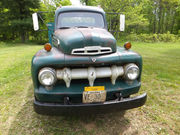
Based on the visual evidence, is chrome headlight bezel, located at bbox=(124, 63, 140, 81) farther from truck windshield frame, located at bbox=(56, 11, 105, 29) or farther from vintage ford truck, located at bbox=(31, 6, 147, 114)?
truck windshield frame, located at bbox=(56, 11, 105, 29)

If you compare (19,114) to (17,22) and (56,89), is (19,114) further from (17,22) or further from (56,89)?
(17,22)

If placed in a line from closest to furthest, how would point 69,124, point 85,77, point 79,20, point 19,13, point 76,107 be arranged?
point 76,107
point 85,77
point 69,124
point 79,20
point 19,13

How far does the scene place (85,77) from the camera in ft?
6.58

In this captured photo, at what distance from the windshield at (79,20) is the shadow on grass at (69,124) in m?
2.08

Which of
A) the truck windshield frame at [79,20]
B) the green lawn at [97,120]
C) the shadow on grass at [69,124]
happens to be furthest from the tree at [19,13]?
the shadow on grass at [69,124]

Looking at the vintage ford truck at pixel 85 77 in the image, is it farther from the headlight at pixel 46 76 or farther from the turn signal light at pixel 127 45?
the turn signal light at pixel 127 45

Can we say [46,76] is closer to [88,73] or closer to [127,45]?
[88,73]

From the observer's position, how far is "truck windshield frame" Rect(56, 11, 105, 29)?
322cm

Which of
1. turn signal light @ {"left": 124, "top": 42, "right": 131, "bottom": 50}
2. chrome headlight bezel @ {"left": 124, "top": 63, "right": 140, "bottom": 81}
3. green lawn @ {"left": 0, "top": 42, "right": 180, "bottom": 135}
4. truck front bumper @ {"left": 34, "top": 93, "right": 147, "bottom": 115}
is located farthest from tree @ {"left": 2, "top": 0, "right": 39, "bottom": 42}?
chrome headlight bezel @ {"left": 124, "top": 63, "right": 140, "bottom": 81}

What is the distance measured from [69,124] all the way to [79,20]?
2329 mm

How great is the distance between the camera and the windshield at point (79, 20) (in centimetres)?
323

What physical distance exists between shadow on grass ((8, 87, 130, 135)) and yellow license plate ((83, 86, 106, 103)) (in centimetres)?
68

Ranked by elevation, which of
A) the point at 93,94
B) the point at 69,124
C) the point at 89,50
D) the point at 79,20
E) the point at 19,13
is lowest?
the point at 69,124

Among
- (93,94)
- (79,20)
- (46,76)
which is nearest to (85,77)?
(93,94)
